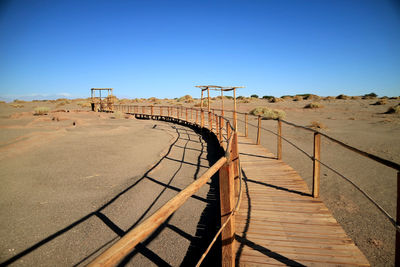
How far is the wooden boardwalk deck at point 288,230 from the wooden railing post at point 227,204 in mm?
519

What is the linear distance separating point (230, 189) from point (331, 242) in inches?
70.8

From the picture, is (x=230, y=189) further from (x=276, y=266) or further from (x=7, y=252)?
(x=7, y=252)

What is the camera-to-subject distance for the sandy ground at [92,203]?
3.45m

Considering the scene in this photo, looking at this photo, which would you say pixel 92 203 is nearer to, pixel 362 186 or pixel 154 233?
pixel 154 233

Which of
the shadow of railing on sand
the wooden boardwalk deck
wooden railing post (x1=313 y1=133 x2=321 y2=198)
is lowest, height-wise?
the shadow of railing on sand

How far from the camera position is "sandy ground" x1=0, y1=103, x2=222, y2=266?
3.45 meters

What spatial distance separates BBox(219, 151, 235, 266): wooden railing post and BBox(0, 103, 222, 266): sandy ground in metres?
1.59

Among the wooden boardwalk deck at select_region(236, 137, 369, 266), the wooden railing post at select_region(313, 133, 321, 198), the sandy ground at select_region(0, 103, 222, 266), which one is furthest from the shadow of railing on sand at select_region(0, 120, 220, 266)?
the wooden railing post at select_region(313, 133, 321, 198)

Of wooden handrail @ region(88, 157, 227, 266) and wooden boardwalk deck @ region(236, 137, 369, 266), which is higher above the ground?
wooden handrail @ region(88, 157, 227, 266)

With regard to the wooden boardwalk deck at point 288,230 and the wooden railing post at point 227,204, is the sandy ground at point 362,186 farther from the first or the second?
the wooden railing post at point 227,204

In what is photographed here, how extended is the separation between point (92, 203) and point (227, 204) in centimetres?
410

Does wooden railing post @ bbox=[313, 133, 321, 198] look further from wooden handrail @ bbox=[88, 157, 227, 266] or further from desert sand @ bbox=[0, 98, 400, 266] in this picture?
wooden handrail @ bbox=[88, 157, 227, 266]

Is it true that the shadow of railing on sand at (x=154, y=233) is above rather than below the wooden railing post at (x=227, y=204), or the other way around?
below

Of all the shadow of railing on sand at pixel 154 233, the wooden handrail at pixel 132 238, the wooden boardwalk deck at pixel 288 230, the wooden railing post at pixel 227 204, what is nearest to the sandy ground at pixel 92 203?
the shadow of railing on sand at pixel 154 233
